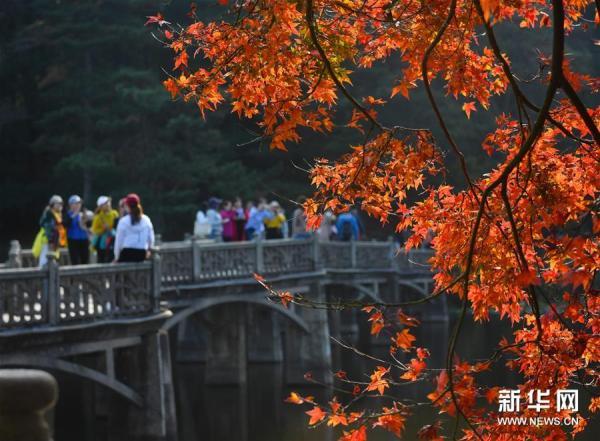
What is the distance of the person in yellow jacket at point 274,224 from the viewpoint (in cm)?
2584

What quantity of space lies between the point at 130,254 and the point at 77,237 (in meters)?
1.27

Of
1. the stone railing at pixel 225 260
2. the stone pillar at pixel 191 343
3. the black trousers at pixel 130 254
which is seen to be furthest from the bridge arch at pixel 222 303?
the stone pillar at pixel 191 343

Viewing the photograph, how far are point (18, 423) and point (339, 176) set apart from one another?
400cm

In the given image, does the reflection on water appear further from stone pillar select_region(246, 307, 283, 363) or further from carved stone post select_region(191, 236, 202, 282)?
carved stone post select_region(191, 236, 202, 282)

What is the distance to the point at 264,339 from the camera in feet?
93.2

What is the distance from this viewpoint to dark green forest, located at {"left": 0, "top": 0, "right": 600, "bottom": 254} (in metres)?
36.8

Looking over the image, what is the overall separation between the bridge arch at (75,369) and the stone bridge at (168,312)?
0.06 ft

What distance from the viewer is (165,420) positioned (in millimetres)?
17781

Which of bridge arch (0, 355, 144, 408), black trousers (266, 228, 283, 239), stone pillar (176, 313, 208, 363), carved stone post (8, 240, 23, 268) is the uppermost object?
black trousers (266, 228, 283, 239)

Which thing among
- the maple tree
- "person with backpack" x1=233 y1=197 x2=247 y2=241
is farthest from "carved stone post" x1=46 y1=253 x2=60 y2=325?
"person with backpack" x1=233 y1=197 x2=247 y2=241

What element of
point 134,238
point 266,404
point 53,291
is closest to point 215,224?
point 266,404

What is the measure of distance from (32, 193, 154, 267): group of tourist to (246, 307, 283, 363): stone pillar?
387 inches

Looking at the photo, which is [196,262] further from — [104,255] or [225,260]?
[104,255]

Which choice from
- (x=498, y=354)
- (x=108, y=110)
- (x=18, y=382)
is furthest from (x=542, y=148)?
(x=108, y=110)
